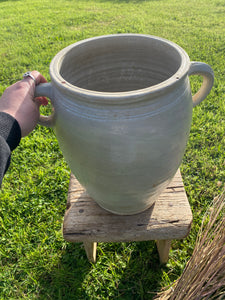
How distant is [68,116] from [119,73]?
1.97 ft

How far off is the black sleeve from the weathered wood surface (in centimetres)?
52

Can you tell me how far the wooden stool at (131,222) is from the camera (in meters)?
1.48

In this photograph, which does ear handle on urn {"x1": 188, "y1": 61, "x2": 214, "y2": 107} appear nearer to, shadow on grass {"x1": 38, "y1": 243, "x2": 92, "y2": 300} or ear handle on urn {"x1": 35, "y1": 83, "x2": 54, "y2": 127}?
ear handle on urn {"x1": 35, "y1": 83, "x2": 54, "y2": 127}

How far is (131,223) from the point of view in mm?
1525

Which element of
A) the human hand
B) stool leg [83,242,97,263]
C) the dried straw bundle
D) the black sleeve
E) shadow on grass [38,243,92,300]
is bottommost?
shadow on grass [38,243,92,300]

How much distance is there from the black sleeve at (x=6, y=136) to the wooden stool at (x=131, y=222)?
1.72 ft

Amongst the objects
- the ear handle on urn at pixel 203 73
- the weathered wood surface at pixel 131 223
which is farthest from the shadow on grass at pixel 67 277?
the ear handle on urn at pixel 203 73

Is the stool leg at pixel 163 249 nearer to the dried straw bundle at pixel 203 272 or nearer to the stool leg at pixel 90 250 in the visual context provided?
the dried straw bundle at pixel 203 272

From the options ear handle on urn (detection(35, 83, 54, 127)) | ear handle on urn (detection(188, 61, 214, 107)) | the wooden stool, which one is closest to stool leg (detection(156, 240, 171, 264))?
the wooden stool

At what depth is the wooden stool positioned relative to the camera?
4.85ft

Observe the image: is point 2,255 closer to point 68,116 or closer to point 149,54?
point 68,116

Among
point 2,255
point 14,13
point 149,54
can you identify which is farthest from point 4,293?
A: point 14,13

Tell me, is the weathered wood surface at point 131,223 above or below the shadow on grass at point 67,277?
above

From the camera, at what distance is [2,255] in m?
1.90
